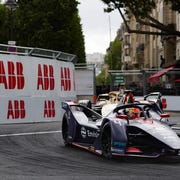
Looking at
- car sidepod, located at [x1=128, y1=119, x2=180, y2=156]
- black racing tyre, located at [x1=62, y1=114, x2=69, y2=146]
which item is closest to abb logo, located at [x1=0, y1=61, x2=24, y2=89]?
black racing tyre, located at [x1=62, y1=114, x2=69, y2=146]

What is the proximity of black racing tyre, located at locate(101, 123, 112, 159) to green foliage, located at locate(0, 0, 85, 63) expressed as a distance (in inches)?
1332

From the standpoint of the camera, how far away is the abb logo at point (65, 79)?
18414mm

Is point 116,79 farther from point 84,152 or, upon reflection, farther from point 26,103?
point 84,152

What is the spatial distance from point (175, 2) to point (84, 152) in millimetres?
18116

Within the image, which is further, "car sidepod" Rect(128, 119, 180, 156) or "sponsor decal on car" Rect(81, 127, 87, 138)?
"sponsor decal on car" Rect(81, 127, 87, 138)

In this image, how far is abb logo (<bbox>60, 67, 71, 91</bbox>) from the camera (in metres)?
18.4

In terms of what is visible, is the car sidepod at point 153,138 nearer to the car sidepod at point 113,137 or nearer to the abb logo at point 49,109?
the car sidepod at point 113,137

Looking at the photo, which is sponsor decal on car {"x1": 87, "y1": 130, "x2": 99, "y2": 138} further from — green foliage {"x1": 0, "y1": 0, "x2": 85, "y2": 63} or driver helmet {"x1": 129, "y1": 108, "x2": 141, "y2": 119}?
green foliage {"x1": 0, "y1": 0, "x2": 85, "y2": 63}

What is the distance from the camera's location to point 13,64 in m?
15.8

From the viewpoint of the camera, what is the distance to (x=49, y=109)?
58.9ft

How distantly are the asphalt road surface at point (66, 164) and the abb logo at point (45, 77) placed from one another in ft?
13.2

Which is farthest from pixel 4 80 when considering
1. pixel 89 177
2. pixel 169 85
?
pixel 169 85

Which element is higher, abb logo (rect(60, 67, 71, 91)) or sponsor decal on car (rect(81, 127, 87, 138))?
abb logo (rect(60, 67, 71, 91))

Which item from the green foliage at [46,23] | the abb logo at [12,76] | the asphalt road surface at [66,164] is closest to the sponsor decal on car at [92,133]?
the asphalt road surface at [66,164]
